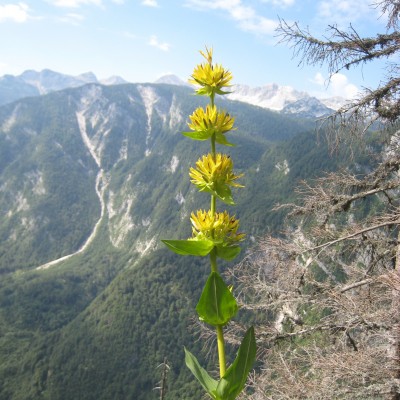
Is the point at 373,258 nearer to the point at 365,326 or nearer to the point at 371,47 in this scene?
the point at 365,326

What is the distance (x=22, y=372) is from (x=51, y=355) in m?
11.4

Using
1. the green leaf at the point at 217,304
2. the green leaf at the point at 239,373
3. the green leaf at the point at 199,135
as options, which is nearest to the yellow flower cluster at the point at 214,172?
the green leaf at the point at 199,135

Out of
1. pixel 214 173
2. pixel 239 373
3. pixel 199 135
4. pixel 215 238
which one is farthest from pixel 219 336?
pixel 199 135

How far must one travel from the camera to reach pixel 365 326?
6.16 meters

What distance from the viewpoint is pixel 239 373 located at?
198cm

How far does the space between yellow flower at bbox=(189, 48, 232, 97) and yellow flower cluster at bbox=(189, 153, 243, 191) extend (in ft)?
1.41

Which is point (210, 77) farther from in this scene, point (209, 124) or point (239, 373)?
point (239, 373)

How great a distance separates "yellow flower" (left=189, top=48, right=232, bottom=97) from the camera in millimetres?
2350

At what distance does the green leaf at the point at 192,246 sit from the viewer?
1961 mm

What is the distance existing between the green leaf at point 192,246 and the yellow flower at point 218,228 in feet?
0.25

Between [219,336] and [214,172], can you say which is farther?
[214,172]

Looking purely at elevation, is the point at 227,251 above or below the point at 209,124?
below

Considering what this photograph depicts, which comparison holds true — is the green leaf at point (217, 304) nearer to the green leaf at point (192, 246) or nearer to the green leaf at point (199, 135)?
the green leaf at point (192, 246)

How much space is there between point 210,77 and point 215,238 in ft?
3.31
